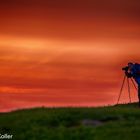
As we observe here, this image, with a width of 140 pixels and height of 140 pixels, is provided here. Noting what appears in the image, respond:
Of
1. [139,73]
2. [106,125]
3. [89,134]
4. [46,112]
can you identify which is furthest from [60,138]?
[139,73]

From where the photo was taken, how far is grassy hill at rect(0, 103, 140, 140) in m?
39.2

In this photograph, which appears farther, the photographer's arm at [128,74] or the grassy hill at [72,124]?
the photographer's arm at [128,74]

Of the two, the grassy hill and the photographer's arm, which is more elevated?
the photographer's arm

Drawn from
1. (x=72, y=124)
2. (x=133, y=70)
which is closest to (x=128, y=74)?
(x=133, y=70)

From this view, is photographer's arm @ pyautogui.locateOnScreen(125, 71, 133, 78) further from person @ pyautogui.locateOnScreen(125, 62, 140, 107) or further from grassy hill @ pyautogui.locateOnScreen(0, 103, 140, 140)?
grassy hill @ pyautogui.locateOnScreen(0, 103, 140, 140)

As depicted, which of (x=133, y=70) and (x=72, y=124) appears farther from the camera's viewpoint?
(x=133, y=70)

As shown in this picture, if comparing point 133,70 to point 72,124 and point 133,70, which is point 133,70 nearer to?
point 133,70

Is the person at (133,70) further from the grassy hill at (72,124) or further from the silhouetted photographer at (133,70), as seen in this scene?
the grassy hill at (72,124)

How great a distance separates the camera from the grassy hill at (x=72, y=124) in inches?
1545

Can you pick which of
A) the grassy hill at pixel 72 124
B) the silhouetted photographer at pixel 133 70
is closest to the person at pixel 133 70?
the silhouetted photographer at pixel 133 70

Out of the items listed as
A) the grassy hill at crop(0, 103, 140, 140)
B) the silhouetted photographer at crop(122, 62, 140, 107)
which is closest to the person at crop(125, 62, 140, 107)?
the silhouetted photographer at crop(122, 62, 140, 107)

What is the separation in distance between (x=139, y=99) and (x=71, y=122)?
20.5m

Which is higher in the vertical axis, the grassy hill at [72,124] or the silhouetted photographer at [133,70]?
the silhouetted photographer at [133,70]

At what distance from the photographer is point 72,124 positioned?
4359cm
